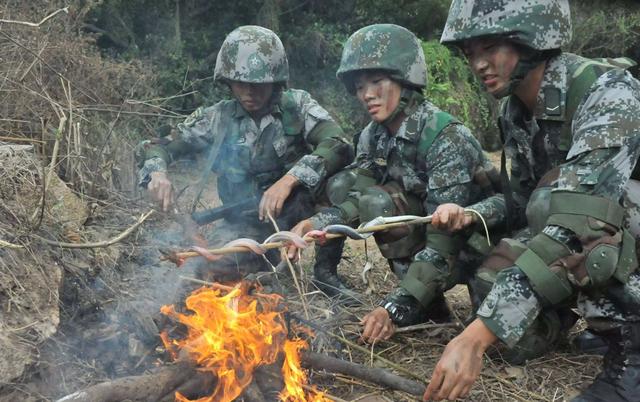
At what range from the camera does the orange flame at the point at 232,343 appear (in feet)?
10.5

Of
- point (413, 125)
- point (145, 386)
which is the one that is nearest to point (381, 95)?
point (413, 125)

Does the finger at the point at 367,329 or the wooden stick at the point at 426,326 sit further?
the wooden stick at the point at 426,326

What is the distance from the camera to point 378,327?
4.00 metres

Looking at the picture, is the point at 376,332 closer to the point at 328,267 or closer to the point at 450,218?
the point at 450,218

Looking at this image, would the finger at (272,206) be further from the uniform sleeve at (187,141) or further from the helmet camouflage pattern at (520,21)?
the helmet camouflage pattern at (520,21)

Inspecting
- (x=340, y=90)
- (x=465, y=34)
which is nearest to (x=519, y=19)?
(x=465, y=34)

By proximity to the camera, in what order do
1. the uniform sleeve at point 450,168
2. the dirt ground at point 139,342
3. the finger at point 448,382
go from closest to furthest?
the finger at point 448,382 → the dirt ground at point 139,342 → the uniform sleeve at point 450,168

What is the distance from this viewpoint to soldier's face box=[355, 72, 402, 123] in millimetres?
4633

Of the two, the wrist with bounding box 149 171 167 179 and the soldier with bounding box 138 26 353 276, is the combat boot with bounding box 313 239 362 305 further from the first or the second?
the wrist with bounding box 149 171 167 179

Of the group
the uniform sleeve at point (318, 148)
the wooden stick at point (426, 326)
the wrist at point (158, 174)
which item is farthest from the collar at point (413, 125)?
the wrist at point (158, 174)

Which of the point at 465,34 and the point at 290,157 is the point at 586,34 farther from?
the point at 465,34

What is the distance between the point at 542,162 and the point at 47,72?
389cm

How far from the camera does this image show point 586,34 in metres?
15.1

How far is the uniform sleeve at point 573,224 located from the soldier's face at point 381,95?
1617 millimetres
